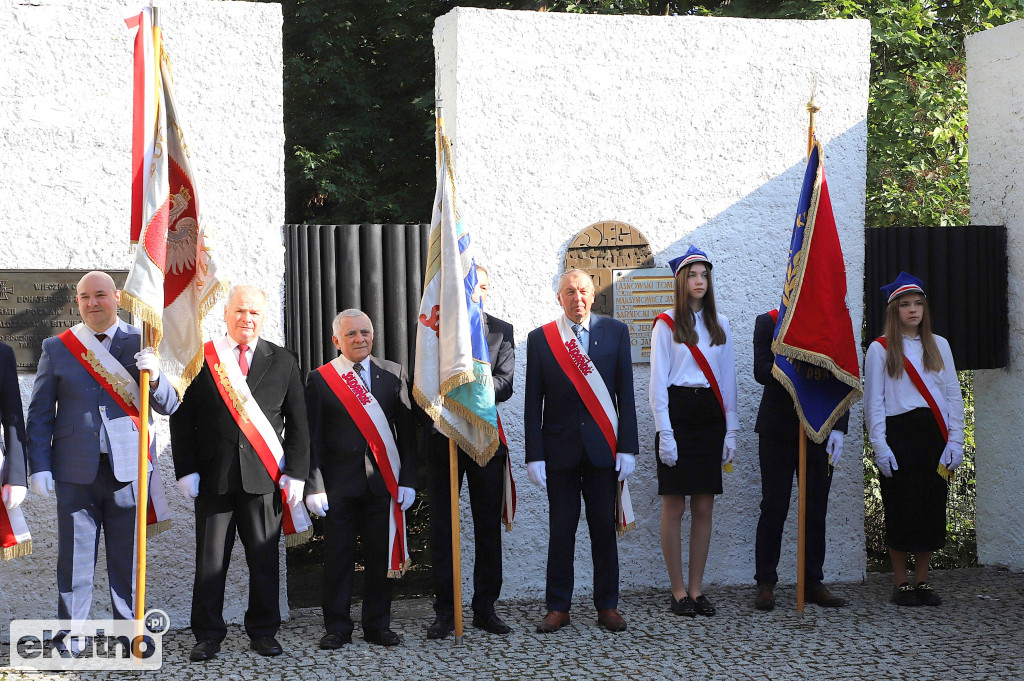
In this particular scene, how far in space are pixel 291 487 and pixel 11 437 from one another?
49.7 inches

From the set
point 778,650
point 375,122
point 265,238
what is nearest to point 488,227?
point 265,238

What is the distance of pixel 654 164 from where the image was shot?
20.0 feet

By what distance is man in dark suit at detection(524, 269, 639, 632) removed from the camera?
5.20 m

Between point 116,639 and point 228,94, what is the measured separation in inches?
109

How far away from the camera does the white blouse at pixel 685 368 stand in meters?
5.46

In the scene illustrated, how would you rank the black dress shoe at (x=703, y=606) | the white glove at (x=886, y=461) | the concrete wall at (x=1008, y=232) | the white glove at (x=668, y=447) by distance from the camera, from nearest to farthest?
the white glove at (x=668, y=447), the black dress shoe at (x=703, y=606), the white glove at (x=886, y=461), the concrete wall at (x=1008, y=232)

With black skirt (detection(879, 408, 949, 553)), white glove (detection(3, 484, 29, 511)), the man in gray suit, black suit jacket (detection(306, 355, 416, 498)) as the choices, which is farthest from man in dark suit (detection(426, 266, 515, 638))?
black skirt (detection(879, 408, 949, 553))

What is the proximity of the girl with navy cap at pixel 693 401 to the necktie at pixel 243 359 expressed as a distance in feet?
6.81

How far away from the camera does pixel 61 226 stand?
5.28 metres

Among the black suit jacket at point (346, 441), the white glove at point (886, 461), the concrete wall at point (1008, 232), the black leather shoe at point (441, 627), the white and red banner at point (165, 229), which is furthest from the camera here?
the concrete wall at point (1008, 232)

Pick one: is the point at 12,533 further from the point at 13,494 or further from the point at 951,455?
the point at 951,455

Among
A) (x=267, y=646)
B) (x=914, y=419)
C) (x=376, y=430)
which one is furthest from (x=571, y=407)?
(x=914, y=419)

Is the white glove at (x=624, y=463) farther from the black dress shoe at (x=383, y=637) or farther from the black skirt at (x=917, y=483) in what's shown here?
the black skirt at (x=917, y=483)

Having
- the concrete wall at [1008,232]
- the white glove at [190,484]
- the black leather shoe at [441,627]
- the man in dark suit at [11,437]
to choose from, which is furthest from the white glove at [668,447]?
the man in dark suit at [11,437]
